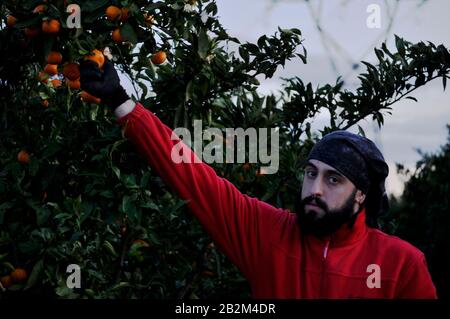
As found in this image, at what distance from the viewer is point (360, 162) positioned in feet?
8.72

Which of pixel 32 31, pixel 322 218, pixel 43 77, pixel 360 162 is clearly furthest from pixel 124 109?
pixel 43 77

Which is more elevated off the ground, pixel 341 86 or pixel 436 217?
pixel 341 86

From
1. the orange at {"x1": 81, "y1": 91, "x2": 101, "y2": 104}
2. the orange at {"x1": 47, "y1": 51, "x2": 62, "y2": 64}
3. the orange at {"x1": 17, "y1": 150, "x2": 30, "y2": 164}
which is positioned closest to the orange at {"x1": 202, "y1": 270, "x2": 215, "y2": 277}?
the orange at {"x1": 17, "y1": 150, "x2": 30, "y2": 164}

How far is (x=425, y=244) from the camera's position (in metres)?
8.08

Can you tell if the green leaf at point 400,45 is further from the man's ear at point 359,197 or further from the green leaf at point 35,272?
the green leaf at point 35,272

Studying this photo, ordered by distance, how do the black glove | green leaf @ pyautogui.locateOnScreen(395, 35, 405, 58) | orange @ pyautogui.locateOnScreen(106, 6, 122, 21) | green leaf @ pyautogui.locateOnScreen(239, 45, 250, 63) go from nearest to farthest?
the black glove
orange @ pyautogui.locateOnScreen(106, 6, 122, 21)
green leaf @ pyautogui.locateOnScreen(239, 45, 250, 63)
green leaf @ pyautogui.locateOnScreen(395, 35, 405, 58)

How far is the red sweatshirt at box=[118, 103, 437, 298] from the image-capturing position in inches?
97.8

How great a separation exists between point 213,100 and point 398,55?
100 cm

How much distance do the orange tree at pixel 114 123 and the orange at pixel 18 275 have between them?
2cm

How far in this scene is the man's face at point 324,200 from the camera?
8.27 ft

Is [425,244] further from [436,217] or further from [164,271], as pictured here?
[164,271]

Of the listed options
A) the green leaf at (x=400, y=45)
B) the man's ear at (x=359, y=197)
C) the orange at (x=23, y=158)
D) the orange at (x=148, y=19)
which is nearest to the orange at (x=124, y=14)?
the orange at (x=148, y=19)

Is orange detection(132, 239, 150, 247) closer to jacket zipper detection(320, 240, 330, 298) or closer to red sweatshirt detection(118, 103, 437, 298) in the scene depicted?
red sweatshirt detection(118, 103, 437, 298)
